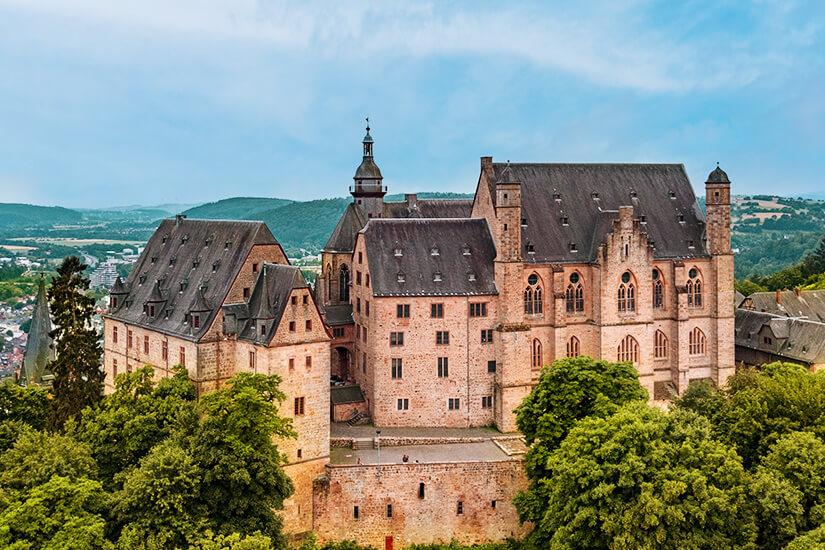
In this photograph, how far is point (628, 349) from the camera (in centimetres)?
8275

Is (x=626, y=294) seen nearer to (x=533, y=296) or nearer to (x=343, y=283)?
(x=533, y=296)

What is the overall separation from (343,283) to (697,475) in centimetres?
4398

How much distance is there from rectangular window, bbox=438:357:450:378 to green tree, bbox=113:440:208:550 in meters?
28.1

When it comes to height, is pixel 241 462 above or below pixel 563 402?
below

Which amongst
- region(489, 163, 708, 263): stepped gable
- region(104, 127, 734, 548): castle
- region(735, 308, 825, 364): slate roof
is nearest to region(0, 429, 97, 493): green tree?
region(104, 127, 734, 548): castle

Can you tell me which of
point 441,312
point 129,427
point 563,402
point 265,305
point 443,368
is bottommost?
point 129,427

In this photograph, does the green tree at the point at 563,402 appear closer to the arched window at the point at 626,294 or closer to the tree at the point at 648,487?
the tree at the point at 648,487

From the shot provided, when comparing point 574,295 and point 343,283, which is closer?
point 574,295

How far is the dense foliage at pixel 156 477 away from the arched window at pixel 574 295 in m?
32.0

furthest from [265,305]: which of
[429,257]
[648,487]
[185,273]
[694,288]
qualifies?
[694,288]

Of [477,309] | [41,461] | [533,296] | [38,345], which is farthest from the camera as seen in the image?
[38,345]

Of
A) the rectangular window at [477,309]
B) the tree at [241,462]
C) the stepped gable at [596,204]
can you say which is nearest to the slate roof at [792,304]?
the stepped gable at [596,204]

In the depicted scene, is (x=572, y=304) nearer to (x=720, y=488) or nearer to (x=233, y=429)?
(x=720, y=488)

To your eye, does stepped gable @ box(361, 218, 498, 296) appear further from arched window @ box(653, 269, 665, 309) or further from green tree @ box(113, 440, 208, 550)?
green tree @ box(113, 440, 208, 550)
